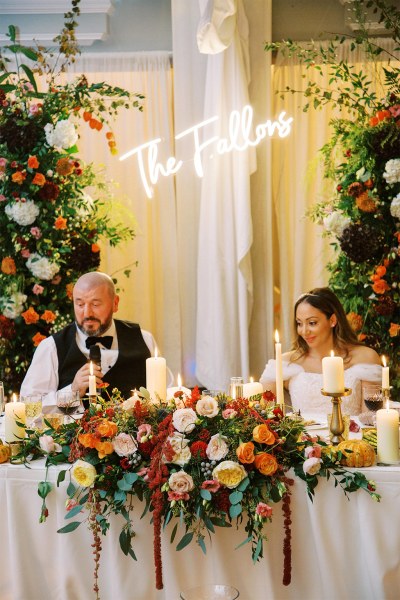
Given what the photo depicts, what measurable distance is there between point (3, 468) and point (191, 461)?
2.26 ft

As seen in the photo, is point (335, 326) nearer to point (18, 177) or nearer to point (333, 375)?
point (333, 375)

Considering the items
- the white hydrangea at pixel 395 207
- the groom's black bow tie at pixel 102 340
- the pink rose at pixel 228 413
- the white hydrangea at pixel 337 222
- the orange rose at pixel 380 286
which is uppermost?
the white hydrangea at pixel 395 207

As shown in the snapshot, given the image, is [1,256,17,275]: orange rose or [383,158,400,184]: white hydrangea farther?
[1,256,17,275]: orange rose

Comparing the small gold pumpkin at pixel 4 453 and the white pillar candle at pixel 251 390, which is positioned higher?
the white pillar candle at pixel 251 390

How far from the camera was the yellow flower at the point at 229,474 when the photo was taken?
98.0 inches

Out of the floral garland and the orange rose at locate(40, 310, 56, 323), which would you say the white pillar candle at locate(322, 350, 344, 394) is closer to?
the floral garland

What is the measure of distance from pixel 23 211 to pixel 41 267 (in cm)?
37

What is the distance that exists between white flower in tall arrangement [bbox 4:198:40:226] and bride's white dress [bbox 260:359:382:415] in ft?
6.21

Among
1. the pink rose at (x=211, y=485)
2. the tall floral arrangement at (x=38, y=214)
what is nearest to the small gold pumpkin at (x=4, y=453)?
the pink rose at (x=211, y=485)

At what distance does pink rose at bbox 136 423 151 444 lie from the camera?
2.59 metres

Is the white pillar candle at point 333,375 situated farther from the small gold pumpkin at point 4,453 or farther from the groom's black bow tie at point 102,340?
the groom's black bow tie at point 102,340

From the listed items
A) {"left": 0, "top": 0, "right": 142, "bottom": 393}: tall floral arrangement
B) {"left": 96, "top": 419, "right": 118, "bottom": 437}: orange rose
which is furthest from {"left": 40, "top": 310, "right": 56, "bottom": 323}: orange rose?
{"left": 96, "top": 419, "right": 118, "bottom": 437}: orange rose

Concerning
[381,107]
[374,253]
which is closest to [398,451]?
[374,253]

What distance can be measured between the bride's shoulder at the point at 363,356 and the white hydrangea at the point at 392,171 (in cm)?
120
